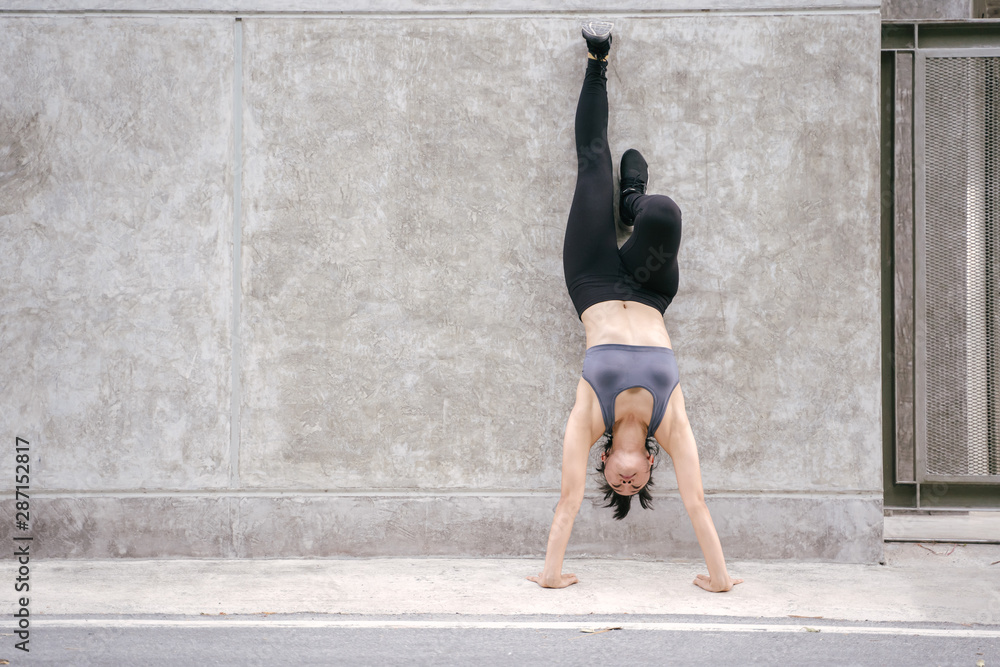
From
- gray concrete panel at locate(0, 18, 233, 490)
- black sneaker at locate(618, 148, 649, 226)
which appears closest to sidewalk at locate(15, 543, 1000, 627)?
gray concrete panel at locate(0, 18, 233, 490)

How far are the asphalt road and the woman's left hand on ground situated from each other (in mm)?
374

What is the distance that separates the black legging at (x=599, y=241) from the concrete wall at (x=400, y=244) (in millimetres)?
203

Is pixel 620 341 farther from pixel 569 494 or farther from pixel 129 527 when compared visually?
pixel 129 527

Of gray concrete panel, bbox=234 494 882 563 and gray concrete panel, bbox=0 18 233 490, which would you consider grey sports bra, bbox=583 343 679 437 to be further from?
gray concrete panel, bbox=0 18 233 490

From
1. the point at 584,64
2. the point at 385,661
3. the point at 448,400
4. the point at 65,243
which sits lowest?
the point at 385,661

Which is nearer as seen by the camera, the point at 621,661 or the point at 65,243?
the point at 621,661

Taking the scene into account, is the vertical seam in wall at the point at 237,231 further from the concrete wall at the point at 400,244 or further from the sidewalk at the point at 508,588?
the sidewalk at the point at 508,588

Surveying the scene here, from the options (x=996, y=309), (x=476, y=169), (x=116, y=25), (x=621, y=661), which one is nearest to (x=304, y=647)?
(x=621, y=661)

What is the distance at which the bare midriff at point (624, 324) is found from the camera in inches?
157

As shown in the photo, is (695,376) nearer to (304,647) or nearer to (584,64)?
(584,64)

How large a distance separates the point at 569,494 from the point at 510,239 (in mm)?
1612

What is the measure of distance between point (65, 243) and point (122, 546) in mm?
1887

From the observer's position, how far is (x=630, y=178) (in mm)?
4297

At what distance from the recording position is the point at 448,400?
4.46 m
